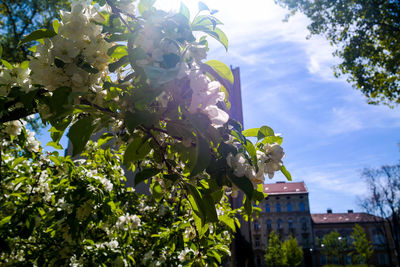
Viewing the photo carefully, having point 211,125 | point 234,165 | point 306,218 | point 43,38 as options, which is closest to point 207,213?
point 234,165

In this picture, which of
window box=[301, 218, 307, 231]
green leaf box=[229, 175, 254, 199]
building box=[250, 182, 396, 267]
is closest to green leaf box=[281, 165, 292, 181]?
green leaf box=[229, 175, 254, 199]

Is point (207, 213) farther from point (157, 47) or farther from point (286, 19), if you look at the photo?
point (286, 19)

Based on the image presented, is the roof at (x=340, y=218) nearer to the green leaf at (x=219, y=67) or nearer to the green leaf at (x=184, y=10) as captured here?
the green leaf at (x=219, y=67)

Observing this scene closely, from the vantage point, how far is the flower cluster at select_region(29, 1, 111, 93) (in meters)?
0.90

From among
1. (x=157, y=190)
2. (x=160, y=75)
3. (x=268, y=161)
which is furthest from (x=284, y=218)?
(x=160, y=75)

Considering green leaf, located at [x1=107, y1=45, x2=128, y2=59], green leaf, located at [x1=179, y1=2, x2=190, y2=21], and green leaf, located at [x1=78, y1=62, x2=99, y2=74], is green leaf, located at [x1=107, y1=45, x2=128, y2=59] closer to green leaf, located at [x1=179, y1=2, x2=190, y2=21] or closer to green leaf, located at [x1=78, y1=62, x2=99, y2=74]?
green leaf, located at [x1=78, y1=62, x2=99, y2=74]

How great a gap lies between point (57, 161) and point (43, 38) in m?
1.90

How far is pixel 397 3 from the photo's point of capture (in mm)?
8109

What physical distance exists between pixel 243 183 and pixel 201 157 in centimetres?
17

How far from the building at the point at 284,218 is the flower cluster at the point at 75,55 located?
4892cm

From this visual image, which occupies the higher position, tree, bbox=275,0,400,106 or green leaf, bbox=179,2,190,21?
tree, bbox=275,0,400,106

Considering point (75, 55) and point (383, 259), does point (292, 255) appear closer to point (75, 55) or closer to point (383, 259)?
point (383, 259)

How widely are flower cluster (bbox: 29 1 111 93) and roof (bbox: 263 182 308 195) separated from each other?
166 feet

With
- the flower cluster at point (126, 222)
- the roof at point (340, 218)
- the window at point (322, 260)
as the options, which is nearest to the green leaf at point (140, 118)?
the flower cluster at point (126, 222)
